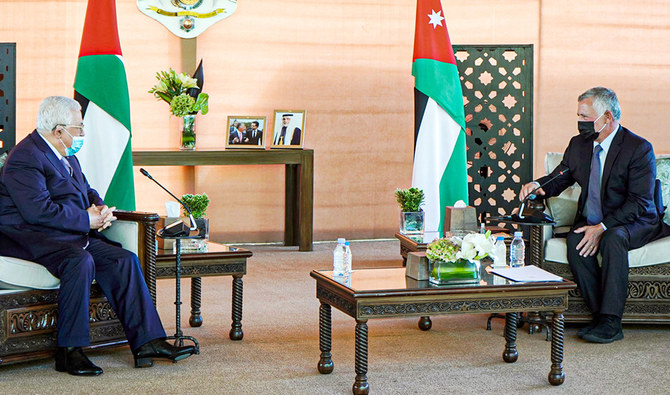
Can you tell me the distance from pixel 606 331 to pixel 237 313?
182cm

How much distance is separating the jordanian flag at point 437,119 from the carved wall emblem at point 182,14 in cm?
193

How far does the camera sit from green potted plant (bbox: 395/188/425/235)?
5.16m

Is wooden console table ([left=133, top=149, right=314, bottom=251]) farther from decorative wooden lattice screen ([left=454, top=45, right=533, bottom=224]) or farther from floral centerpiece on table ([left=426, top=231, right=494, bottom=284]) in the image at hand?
floral centerpiece on table ([left=426, top=231, right=494, bottom=284])

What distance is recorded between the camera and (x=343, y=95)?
7.74 m

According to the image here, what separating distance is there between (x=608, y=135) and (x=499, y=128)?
203 centimetres

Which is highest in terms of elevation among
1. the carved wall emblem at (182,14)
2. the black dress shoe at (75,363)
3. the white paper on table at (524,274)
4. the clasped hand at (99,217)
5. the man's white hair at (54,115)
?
the carved wall emblem at (182,14)

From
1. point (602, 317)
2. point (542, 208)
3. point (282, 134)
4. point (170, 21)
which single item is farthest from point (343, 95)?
point (602, 317)

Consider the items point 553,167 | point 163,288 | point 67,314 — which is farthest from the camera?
point 163,288

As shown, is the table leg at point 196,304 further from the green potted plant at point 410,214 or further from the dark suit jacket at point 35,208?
the green potted plant at point 410,214

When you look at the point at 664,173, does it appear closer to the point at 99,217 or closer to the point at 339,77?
the point at 99,217

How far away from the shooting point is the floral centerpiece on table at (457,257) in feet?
11.6

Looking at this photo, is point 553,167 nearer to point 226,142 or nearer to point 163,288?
point 163,288

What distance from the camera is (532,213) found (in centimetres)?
460

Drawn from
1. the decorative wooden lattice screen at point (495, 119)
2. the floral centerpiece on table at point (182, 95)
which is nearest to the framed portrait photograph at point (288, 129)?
the floral centerpiece on table at point (182, 95)
